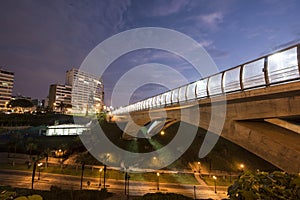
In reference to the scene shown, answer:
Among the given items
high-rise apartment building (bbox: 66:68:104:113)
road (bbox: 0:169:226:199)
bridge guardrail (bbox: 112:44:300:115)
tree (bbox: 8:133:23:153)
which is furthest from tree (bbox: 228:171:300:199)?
high-rise apartment building (bbox: 66:68:104:113)

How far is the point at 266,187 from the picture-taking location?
4.49 meters

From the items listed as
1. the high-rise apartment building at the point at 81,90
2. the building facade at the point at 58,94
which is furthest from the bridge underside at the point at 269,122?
the building facade at the point at 58,94

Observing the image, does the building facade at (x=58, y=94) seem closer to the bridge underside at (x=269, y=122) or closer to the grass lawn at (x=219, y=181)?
the grass lawn at (x=219, y=181)

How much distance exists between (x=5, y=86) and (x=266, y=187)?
151 metres

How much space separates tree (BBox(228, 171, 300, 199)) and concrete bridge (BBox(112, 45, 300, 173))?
3.80 metres

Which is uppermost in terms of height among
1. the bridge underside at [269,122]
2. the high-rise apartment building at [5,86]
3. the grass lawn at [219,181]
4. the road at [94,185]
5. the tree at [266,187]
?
the high-rise apartment building at [5,86]

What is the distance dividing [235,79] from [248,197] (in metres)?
7.83

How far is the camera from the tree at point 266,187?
438 cm

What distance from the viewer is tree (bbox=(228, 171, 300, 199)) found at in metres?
4.38

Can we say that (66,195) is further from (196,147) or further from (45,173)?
(196,147)

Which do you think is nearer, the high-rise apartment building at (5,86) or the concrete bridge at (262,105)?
the concrete bridge at (262,105)

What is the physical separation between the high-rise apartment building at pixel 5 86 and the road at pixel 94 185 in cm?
11087

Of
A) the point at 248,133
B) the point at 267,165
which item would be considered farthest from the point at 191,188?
the point at 267,165

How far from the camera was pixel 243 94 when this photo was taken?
33.0ft
